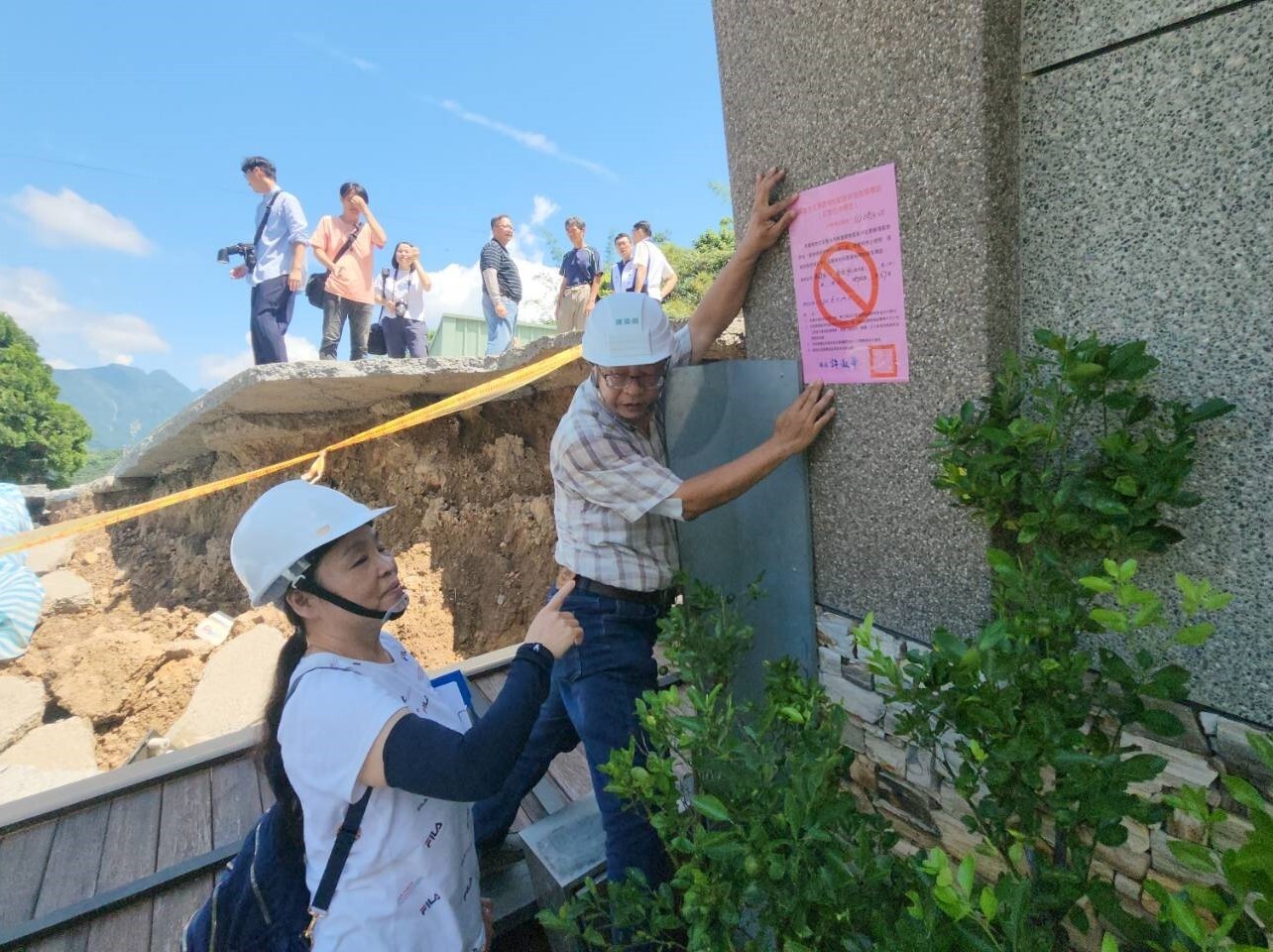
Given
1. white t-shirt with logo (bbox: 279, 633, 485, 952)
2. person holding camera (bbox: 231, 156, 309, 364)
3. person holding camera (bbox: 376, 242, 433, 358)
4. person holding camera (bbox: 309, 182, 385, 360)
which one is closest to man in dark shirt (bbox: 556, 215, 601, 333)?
person holding camera (bbox: 376, 242, 433, 358)

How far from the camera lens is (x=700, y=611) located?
2.39 m

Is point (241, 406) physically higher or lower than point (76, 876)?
higher

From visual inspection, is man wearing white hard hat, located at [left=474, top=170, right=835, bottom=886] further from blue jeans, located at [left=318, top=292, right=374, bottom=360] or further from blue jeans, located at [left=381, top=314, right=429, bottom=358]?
blue jeans, located at [left=381, top=314, right=429, bottom=358]

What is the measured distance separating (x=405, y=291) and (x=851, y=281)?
6426 millimetres

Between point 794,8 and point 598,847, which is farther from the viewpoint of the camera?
point 598,847

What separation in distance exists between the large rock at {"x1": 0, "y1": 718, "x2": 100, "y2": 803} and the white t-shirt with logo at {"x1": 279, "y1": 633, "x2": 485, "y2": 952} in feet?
14.7

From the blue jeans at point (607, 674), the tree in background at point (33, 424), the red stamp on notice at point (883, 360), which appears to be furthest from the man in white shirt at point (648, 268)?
the tree in background at point (33, 424)

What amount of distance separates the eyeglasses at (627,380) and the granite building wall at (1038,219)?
2.01 feet

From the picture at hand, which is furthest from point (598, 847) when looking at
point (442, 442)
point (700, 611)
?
point (442, 442)

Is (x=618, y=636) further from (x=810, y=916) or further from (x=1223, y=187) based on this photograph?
(x=1223, y=187)

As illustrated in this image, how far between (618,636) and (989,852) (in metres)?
1.48

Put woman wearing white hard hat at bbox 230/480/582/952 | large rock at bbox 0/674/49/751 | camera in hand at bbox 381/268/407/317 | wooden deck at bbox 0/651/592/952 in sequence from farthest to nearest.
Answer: camera in hand at bbox 381/268/407/317 → large rock at bbox 0/674/49/751 → wooden deck at bbox 0/651/592/952 → woman wearing white hard hat at bbox 230/480/582/952

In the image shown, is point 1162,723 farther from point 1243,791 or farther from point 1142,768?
point 1243,791

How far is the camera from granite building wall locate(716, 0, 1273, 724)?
1.28 meters
